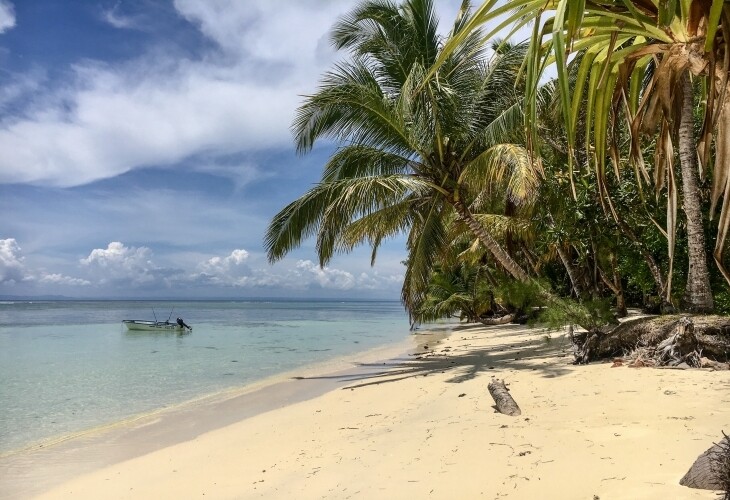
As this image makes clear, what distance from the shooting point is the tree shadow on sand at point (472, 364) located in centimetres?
865

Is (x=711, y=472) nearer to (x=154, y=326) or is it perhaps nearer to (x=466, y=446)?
(x=466, y=446)

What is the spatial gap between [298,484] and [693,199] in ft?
19.5

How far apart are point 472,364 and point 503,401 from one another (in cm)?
456

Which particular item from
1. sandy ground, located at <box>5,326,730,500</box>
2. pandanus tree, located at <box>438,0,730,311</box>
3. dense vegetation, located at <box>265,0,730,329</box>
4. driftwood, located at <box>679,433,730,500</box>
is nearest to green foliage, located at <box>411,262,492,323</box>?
dense vegetation, located at <box>265,0,730,329</box>

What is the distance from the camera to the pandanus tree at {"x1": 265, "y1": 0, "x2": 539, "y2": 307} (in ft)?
30.9

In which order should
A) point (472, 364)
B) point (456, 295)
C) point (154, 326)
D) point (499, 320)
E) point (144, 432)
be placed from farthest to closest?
point (154, 326) → point (456, 295) → point (499, 320) → point (472, 364) → point (144, 432)

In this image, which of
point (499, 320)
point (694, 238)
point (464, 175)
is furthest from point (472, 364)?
point (499, 320)

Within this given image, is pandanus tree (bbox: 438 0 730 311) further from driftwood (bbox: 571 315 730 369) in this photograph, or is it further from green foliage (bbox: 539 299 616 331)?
green foliage (bbox: 539 299 616 331)

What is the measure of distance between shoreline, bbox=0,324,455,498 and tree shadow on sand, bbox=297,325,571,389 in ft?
1.85

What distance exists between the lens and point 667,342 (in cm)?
679

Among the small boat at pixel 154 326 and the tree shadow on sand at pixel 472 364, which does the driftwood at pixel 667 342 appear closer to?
the tree shadow on sand at pixel 472 364

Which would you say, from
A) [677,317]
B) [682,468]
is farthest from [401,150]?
[682,468]

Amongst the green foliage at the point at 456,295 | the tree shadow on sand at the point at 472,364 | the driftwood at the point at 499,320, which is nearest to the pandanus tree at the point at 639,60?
the tree shadow on sand at the point at 472,364

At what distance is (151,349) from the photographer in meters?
19.5
